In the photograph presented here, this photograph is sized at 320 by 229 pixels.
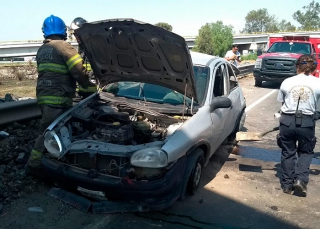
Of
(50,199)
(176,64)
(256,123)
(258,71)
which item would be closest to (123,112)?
(176,64)

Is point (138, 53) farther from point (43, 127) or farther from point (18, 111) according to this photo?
point (18, 111)

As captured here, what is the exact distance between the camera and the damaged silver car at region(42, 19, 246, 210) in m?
3.62

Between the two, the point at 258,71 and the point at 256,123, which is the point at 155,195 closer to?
the point at 256,123

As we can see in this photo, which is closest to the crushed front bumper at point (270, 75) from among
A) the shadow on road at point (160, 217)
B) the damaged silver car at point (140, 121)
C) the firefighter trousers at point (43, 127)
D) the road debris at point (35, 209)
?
the damaged silver car at point (140, 121)

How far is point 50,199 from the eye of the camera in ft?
13.7

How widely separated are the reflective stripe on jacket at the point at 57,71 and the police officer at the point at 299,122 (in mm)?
2672

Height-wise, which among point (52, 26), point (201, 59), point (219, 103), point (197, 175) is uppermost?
point (52, 26)

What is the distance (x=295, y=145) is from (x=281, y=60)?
35.3ft

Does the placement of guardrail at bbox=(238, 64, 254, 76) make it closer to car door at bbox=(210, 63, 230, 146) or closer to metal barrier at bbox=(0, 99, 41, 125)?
car door at bbox=(210, 63, 230, 146)

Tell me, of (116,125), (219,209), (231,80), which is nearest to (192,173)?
(219,209)

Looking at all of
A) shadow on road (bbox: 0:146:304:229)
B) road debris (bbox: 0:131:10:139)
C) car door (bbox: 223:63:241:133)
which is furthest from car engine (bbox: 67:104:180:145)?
road debris (bbox: 0:131:10:139)

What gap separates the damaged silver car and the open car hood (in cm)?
1

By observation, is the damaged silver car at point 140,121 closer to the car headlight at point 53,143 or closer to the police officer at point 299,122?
the car headlight at point 53,143

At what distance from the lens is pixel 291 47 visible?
15453 mm
